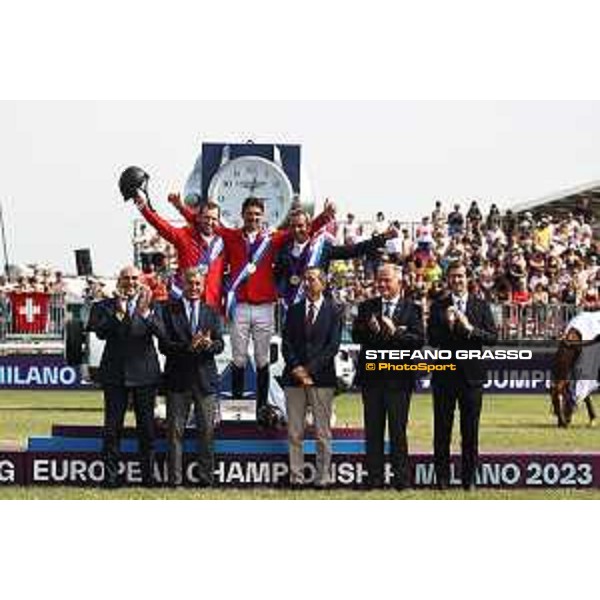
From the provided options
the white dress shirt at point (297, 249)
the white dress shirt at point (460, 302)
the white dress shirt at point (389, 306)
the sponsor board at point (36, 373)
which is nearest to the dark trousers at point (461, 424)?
the white dress shirt at point (460, 302)

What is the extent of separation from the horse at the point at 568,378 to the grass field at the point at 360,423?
223 mm

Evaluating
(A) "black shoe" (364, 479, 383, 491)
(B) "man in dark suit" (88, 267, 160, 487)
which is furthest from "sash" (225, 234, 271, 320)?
(A) "black shoe" (364, 479, 383, 491)

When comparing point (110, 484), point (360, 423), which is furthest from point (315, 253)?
point (360, 423)

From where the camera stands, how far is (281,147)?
13938 millimetres

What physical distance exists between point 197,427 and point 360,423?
6.15m

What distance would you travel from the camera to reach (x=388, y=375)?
42.0ft

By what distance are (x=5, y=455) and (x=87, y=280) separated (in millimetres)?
3155

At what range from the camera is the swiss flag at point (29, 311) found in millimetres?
A: 20578

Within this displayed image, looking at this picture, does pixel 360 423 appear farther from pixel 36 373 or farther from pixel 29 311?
pixel 36 373

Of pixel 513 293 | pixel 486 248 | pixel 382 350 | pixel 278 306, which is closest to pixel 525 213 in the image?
pixel 486 248

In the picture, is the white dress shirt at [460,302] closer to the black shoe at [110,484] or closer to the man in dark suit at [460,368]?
the man in dark suit at [460,368]

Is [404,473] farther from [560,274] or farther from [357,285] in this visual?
[560,274]

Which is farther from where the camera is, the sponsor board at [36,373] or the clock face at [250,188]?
the sponsor board at [36,373]

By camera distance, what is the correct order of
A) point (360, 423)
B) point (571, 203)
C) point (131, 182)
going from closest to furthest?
point (131, 182) < point (360, 423) < point (571, 203)
